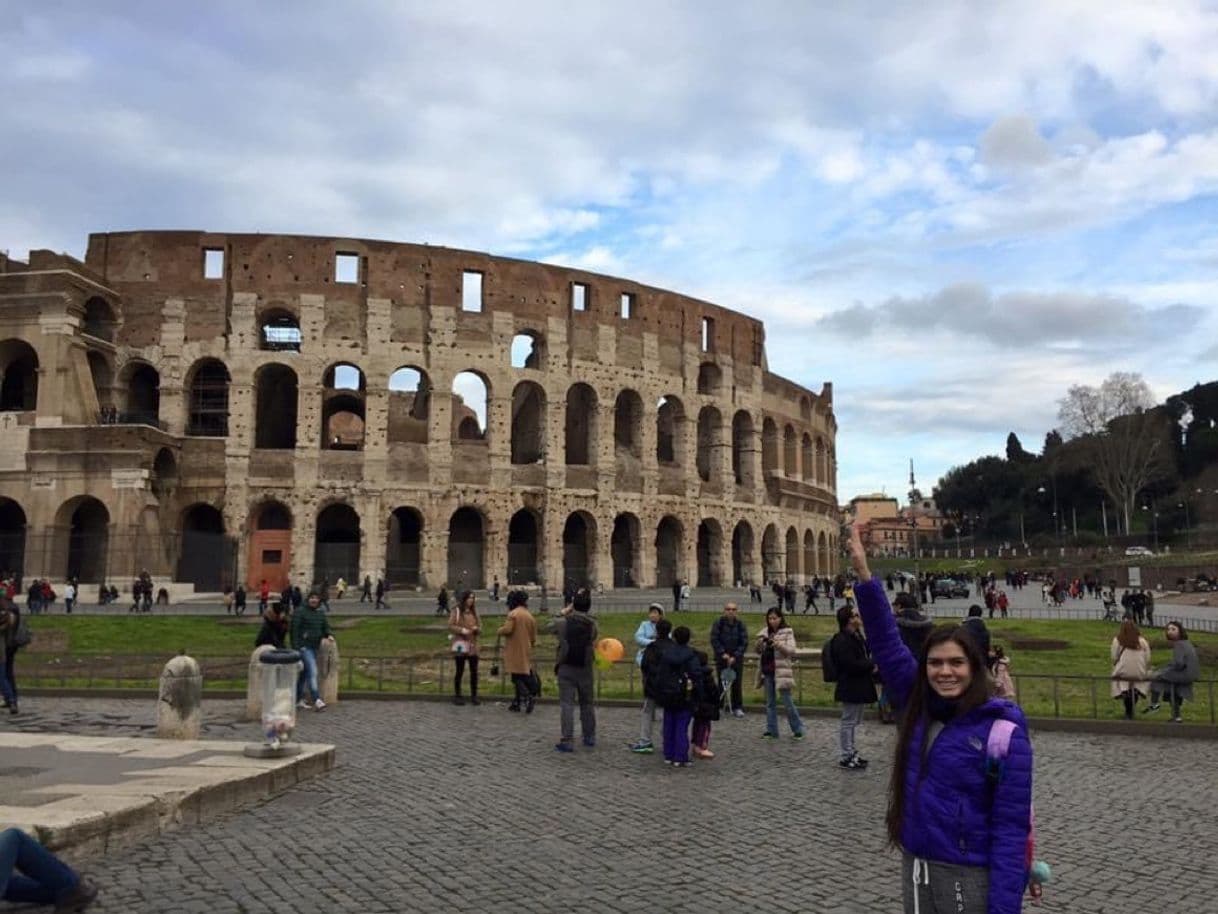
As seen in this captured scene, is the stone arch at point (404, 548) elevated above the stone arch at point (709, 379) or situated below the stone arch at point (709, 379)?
below

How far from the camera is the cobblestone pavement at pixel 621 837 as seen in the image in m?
4.87

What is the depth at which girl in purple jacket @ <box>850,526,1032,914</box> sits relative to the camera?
248 centimetres

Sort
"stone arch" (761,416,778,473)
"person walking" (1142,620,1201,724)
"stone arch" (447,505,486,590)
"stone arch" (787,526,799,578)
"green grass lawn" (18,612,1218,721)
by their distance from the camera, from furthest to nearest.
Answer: "stone arch" (787,526,799,578) → "stone arch" (761,416,778,473) → "stone arch" (447,505,486,590) → "green grass lawn" (18,612,1218,721) → "person walking" (1142,620,1201,724)

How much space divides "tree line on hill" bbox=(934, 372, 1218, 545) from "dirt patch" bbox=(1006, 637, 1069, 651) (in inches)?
1893

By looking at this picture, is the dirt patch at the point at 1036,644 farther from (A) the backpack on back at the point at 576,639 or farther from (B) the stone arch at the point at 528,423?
(B) the stone arch at the point at 528,423

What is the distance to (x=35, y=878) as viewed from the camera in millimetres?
4273

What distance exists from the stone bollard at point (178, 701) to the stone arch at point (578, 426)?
1225 inches

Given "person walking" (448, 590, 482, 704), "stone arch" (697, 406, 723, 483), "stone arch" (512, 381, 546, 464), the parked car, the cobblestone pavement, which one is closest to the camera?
the cobblestone pavement

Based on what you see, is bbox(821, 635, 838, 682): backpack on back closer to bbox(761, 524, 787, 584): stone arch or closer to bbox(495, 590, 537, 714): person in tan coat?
bbox(495, 590, 537, 714): person in tan coat

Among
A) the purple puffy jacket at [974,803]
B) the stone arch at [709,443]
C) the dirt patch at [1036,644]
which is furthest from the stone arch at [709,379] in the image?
the purple puffy jacket at [974,803]

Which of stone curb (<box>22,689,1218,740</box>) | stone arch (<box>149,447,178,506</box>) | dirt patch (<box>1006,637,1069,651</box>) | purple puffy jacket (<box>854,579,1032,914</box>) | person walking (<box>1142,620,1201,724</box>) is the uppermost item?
stone arch (<box>149,447,178,506</box>)

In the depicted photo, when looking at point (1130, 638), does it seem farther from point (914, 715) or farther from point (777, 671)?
point (914, 715)

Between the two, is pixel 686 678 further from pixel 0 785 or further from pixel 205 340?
pixel 205 340

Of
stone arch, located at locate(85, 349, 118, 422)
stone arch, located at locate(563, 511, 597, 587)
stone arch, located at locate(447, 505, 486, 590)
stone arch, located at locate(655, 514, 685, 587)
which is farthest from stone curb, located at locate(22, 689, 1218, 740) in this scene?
stone arch, located at locate(655, 514, 685, 587)
